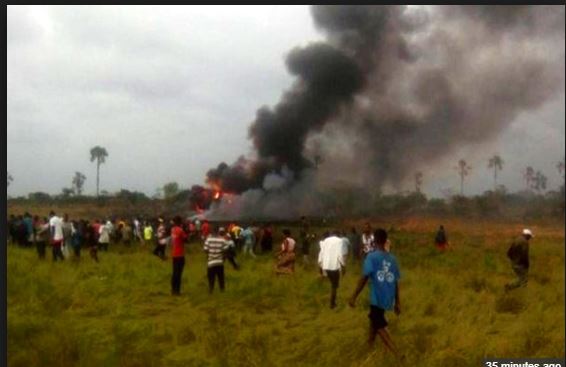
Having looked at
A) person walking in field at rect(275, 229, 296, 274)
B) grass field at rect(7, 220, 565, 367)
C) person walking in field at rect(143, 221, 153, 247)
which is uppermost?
person walking in field at rect(143, 221, 153, 247)

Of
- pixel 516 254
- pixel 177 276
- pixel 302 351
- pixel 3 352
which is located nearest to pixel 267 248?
pixel 177 276

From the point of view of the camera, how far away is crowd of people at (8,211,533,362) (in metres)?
6.18

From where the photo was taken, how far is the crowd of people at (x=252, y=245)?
6.18 metres

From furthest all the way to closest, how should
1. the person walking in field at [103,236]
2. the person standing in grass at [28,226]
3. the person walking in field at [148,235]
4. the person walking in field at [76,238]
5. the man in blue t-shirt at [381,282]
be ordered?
1. the person walking in field at [148,235]
2. the person standing in grass at [28,226]
3. the person walking in field at [103,236]
4. the person walking in field at [76,238]
5. the man in blue t-shirt at [381,282]

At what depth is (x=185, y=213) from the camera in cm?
2278

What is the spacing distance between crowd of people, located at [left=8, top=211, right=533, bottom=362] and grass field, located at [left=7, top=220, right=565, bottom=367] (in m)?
0.30

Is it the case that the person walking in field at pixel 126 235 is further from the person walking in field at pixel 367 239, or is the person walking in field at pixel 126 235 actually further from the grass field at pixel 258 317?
the person walking in field at pixel 367 239

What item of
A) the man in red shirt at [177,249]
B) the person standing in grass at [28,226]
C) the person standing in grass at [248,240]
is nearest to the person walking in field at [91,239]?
the person standing in grass at [28,226]

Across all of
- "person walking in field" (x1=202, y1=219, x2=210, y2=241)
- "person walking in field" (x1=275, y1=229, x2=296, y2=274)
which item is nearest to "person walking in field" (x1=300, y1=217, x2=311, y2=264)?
"person walking in field" (x1=275, y1=229, x2=296, y2=274)

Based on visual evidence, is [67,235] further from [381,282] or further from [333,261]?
[381,282]

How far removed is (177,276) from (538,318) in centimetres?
491

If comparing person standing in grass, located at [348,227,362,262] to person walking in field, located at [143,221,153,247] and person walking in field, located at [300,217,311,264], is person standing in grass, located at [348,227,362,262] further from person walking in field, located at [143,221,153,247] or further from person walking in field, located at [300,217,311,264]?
person walking in field, located at [143,221,153,247]

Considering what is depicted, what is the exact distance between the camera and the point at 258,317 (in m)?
8.39

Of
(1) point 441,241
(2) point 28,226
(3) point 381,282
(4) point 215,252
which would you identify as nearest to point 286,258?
(4) point 215,252
